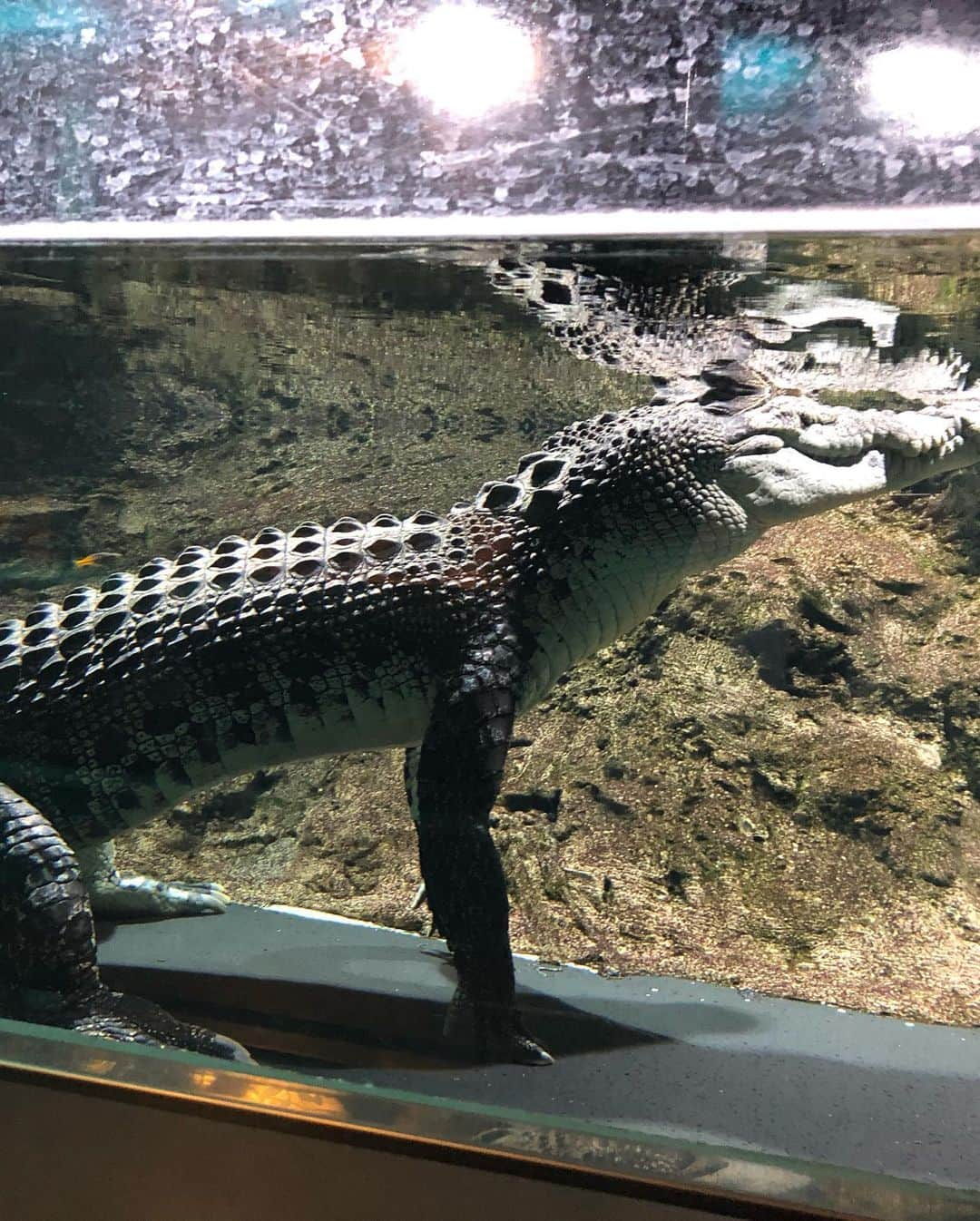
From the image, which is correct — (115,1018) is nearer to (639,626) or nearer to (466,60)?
(639,626)

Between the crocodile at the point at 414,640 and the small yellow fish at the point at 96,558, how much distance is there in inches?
3.1

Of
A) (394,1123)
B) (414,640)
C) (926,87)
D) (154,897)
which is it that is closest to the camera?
(926,87)

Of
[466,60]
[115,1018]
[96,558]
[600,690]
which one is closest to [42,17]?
[466,60]

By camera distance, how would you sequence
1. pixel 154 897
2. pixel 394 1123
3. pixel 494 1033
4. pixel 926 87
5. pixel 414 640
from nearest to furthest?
1. pixel 926 87
2. pixel 394 1123
3. pixel 494 1033
4. pixel 414 640
5. pixel 154 897

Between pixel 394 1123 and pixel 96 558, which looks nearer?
pixel 394 1123

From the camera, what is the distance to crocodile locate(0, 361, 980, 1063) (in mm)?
1160

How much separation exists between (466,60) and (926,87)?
44 centimetres

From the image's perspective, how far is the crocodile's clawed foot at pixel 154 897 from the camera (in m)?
1.29

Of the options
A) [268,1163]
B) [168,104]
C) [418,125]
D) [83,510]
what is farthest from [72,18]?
[268,1163]

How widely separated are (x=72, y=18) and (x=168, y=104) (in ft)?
0.53

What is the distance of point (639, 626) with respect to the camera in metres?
1.26

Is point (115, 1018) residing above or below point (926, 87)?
below

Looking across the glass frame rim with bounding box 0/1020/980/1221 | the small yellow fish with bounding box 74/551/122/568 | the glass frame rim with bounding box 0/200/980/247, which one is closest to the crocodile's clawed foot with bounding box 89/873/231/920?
the glass frame rim with bounding box 0/1020/980/1221

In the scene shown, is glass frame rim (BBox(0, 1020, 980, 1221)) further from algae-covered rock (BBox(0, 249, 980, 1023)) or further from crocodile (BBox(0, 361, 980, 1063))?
algae-covered rock (BBox(0, 249, 980, 1023))
